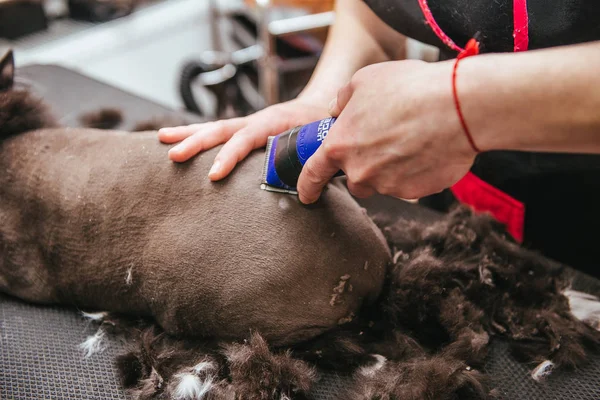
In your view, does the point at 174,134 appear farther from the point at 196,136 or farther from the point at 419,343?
the point at 419,343

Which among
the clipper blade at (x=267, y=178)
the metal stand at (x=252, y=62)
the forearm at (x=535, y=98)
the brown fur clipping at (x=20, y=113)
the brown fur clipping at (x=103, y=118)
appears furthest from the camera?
the metal stand at (x=252, y=62)

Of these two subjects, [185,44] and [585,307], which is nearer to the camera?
[585,307]

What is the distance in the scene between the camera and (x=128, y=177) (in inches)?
28.5

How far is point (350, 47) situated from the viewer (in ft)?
3.14

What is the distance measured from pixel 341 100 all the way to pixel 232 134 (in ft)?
0.69

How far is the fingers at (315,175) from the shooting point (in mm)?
605

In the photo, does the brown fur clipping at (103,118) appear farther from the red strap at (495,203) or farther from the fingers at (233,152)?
the red strap at (495,203)

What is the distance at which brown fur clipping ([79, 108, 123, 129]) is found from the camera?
1.15 m

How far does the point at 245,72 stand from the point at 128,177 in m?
1.65

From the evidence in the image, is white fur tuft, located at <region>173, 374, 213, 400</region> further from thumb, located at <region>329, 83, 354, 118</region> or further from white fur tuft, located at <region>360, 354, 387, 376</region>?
thumb, located at <region>329, 83, 354, 118</region>

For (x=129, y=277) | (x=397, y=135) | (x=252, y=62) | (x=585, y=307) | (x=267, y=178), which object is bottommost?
(x=252, y=62)

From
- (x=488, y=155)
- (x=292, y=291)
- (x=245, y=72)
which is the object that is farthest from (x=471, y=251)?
(x=245, y=72)

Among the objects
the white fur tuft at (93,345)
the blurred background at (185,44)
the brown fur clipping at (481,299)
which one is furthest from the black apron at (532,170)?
the blurred background at (185,44)

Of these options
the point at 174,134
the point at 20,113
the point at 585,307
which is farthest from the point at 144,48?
the point at 585,307
